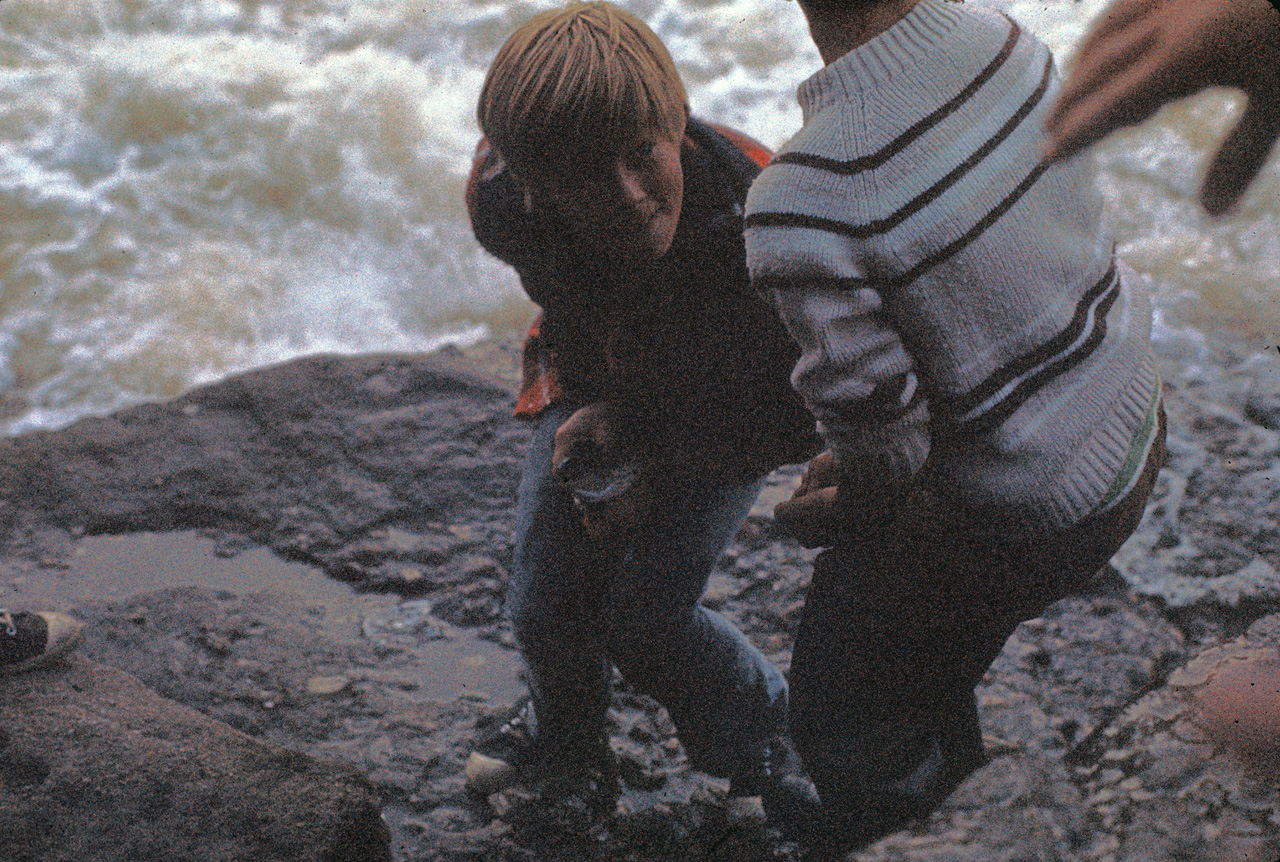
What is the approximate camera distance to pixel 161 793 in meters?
1.82

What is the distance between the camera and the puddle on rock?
2.56 meters

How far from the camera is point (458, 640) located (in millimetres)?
2633

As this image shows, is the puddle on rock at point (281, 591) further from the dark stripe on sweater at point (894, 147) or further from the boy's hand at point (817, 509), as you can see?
the dark stripe on sweater at point (894, 147)

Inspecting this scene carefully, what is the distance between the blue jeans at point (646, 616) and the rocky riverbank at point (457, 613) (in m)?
0.22

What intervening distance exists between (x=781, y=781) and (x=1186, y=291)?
101 inches

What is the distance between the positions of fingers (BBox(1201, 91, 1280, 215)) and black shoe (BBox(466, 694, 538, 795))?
5.43ft

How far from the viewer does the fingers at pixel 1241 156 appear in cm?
90

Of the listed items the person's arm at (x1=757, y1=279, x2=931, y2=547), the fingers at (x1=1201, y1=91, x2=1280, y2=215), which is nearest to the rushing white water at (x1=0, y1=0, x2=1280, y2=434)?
the person's arm at (x1=757, y1=279, x2=931, y2=547)

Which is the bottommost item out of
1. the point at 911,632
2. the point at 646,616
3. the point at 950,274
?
the point at 646,616

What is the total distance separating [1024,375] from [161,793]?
1.47 metres

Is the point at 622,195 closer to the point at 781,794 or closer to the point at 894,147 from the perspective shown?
the point at 894,147

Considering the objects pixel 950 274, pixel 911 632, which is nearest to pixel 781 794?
pixel 911 632

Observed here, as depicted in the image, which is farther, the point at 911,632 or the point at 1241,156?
the point at 911,632

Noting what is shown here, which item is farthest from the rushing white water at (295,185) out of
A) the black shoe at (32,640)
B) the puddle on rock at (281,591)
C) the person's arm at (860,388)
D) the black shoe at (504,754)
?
the person's arm at (860,388)
